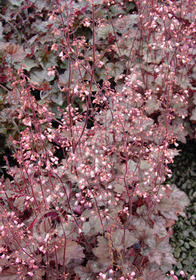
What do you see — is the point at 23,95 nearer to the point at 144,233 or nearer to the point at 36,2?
the point at 144,233

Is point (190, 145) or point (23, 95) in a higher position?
point (23, 95)

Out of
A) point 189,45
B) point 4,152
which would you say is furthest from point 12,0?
point 189,45

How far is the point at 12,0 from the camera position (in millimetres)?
4172

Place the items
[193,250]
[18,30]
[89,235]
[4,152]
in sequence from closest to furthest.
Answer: [89,235] < [193,250] < [4,152] < [18,30]

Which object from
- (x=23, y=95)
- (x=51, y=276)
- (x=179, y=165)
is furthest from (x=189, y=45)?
(x=51, y=276)

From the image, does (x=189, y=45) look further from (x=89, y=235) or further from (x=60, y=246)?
(x=60, y=246)

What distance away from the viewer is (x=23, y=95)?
1.46 metres

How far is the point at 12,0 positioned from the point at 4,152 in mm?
2542

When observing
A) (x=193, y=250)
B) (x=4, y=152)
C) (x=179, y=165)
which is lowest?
(x=193, y=250)

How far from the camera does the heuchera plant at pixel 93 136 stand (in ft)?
5.58

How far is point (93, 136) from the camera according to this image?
7.89ft

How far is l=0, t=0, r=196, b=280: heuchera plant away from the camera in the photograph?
1699 millimetres

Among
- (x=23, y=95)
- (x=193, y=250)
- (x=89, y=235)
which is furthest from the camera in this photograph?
(x=193, y=250)

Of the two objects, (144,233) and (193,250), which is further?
(193,250)
